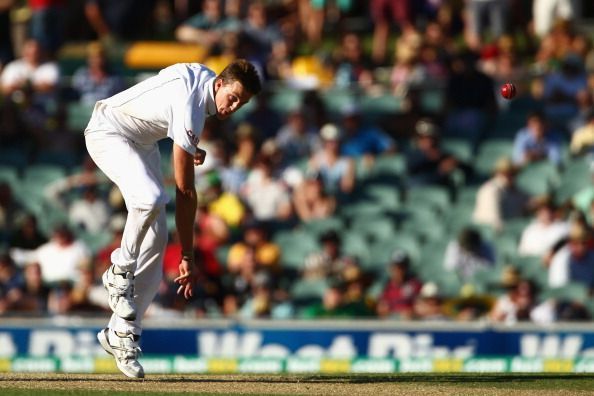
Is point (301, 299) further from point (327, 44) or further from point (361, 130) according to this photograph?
point (327, 44)

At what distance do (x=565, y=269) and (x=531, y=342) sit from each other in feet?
7.40

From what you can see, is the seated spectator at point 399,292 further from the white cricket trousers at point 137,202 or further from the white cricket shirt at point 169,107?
the white cricket shirt at point 169,107

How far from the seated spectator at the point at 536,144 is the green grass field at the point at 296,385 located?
6732 millimetres

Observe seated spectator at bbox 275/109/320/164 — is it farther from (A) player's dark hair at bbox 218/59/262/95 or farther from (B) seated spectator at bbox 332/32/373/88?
(A) player's dark hair at bbox 218/59/262/95

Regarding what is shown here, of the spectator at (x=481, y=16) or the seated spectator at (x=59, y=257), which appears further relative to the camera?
the spectator at (x=481, y=16)

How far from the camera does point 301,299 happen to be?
14914mm

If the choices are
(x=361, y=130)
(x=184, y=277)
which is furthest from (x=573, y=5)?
(x=184, y=277)

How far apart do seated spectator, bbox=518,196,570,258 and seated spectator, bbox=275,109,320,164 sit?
2849 millimetres

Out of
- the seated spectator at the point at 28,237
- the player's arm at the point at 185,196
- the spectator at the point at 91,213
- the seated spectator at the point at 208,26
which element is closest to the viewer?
the player's arm at the point at 185,196

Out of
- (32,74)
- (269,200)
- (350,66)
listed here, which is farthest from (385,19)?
(32,74)

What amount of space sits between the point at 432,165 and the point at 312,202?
59.7 inches

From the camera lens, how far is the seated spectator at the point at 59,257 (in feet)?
50.1

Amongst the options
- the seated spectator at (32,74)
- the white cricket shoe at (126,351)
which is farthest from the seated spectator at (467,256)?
the white cricket shoe at (126,351)

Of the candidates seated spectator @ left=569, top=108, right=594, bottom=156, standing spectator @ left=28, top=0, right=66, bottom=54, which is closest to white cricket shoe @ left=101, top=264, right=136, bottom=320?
seated spectator @ left=569, top=108, right=594, bottom=156
